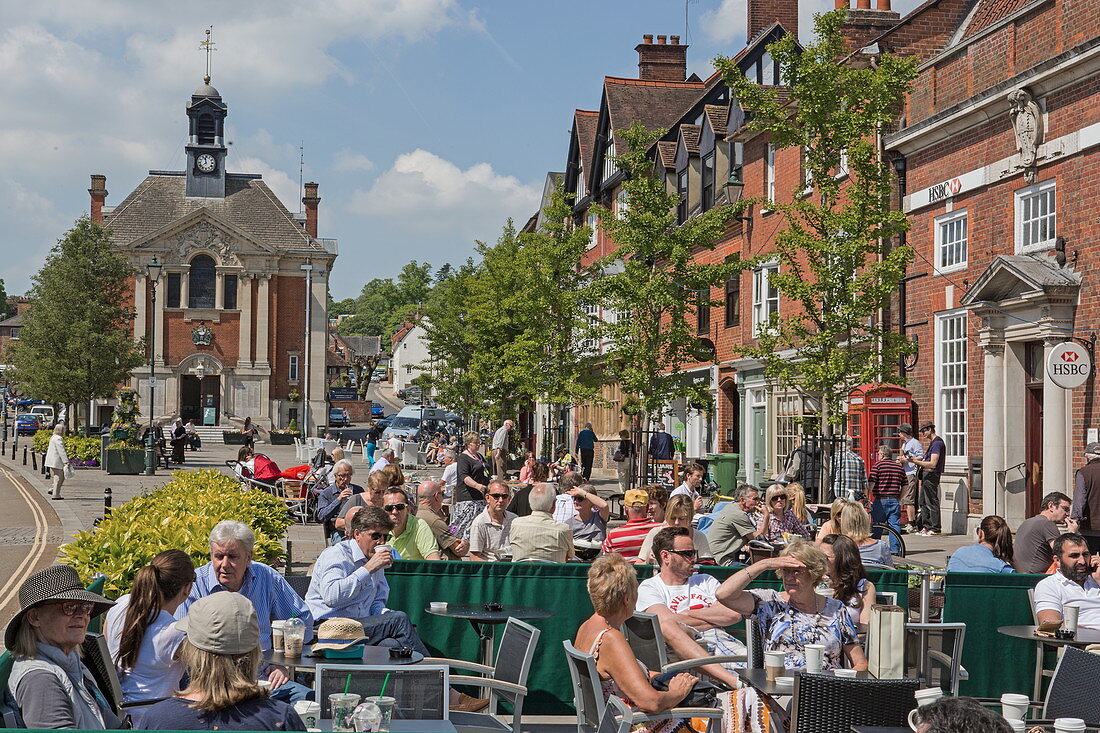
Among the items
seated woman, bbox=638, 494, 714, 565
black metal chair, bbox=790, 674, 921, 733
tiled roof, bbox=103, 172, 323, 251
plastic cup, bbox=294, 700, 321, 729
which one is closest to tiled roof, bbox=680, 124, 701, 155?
seated woman, bbox=638, 494, 714, 565

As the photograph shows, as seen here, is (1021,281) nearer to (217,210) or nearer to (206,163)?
(217,210)

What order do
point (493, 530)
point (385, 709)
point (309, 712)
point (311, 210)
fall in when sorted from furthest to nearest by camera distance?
point (311, 210)
point (493, 530)
point (309, 712)
point (385, 709)

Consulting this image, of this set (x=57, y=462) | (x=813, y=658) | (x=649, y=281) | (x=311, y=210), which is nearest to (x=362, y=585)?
(x=813, y=658)

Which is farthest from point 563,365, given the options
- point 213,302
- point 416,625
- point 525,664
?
point 213,302

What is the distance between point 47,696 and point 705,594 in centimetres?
443

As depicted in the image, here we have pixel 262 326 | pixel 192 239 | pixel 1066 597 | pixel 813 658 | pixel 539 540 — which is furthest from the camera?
pixel 262 326

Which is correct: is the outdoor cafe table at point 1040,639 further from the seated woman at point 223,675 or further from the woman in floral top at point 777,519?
the seated woman at point 223,675

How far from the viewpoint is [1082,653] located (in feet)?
19.6

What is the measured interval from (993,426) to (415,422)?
148 ft

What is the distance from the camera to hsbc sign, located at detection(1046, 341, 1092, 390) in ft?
49.5

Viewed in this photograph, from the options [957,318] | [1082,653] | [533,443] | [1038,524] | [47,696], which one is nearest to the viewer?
[47,696]

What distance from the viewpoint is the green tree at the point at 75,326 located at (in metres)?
49.8

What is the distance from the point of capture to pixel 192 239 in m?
73.4

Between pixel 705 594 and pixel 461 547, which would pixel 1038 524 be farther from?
pixel 461 547
